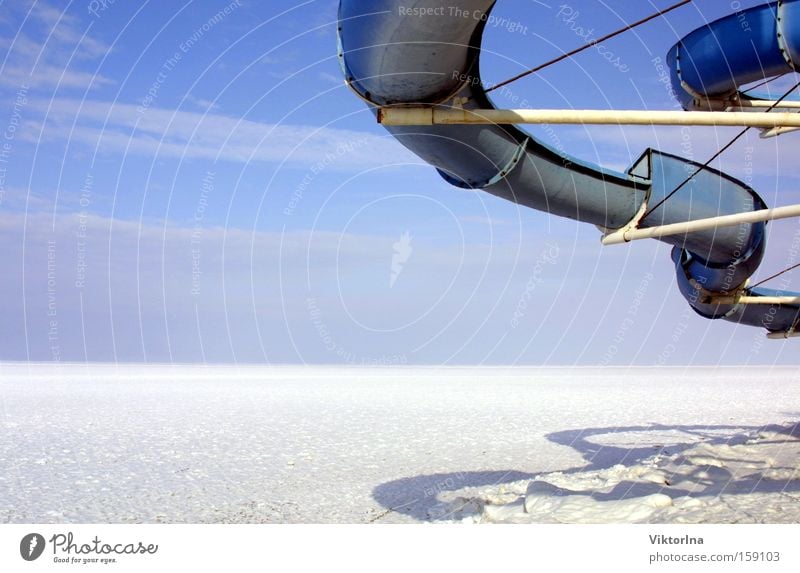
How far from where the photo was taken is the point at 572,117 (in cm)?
655

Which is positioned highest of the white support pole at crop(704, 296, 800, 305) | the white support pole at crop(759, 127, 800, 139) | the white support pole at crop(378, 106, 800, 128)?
the white support pole at crop(759, 127, 800, 139)

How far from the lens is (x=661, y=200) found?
10594 millimetres

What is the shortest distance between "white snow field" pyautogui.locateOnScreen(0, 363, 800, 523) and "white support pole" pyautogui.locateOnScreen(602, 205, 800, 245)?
10.5 ft

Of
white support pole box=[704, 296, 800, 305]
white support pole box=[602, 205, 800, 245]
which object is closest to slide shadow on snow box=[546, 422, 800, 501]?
white support pole box=[704, 296, 800, 305]

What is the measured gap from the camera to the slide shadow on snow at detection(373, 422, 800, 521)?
10008 mm

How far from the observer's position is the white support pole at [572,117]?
657 cm

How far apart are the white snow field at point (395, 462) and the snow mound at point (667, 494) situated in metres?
0.04

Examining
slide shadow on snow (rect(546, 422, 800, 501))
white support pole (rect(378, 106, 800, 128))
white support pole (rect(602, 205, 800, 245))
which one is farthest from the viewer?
slide shadow on snow (rect(546, 422, 800, 501))

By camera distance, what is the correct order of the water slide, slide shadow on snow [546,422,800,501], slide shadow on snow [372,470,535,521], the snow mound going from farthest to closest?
slide shadow on snow [372,470,535,521]
slide shadow on snow [546,422,800,501]
the snow mound
the water slide

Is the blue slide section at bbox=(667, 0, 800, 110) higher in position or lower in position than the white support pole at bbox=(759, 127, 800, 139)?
higher

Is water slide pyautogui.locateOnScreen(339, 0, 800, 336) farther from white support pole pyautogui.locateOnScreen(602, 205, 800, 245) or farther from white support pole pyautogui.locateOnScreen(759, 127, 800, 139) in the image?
white support pole pyautogui.locateOnScreen(759, 127, 800, 139)

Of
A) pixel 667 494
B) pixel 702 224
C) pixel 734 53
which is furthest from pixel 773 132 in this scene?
pixel 667 494

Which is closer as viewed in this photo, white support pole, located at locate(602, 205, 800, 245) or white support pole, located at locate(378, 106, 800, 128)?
white support pole, located at locate(378, 106, 800, 128)
